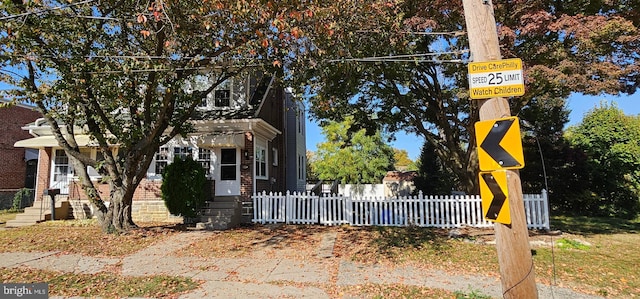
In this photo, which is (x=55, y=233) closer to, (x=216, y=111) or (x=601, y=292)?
(x=216, y=111)

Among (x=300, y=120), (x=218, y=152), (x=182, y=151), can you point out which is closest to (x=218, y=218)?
(x=218, y=152)

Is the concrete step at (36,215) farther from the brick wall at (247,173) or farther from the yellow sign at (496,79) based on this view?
the yellow sign at (496,79)

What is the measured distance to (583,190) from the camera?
1540 cm

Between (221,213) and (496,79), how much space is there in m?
9.74

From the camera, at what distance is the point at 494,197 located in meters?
3.44

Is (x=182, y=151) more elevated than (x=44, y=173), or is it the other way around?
(x=182, y=151)

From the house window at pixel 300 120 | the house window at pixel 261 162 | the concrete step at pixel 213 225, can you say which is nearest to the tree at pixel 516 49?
the house window at pixel 261 162

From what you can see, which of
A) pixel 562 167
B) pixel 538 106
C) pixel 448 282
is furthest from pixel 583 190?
pixel 448 282

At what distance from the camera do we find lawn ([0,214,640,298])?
18.2ft

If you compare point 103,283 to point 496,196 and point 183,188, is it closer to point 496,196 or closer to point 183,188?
point 183,188

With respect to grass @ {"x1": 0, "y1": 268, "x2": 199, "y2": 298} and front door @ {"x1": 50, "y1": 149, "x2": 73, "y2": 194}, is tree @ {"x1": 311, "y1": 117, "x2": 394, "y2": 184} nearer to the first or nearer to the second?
front door @ {"x1": 50, "y1": 149, "x2": 73, "y2": 194}

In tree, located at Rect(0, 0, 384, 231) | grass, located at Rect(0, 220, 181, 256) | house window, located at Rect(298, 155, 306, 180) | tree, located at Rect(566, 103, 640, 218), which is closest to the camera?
tree, located at Rect(0, 0, 384, 231)

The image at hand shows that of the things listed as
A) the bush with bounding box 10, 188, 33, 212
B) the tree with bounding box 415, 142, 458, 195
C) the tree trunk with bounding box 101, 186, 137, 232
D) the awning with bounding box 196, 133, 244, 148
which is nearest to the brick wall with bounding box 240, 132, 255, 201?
the awning with bounding box 196, 133, 244, 148

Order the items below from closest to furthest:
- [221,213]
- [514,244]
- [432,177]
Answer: [514,244], [221,213], [432,177]
